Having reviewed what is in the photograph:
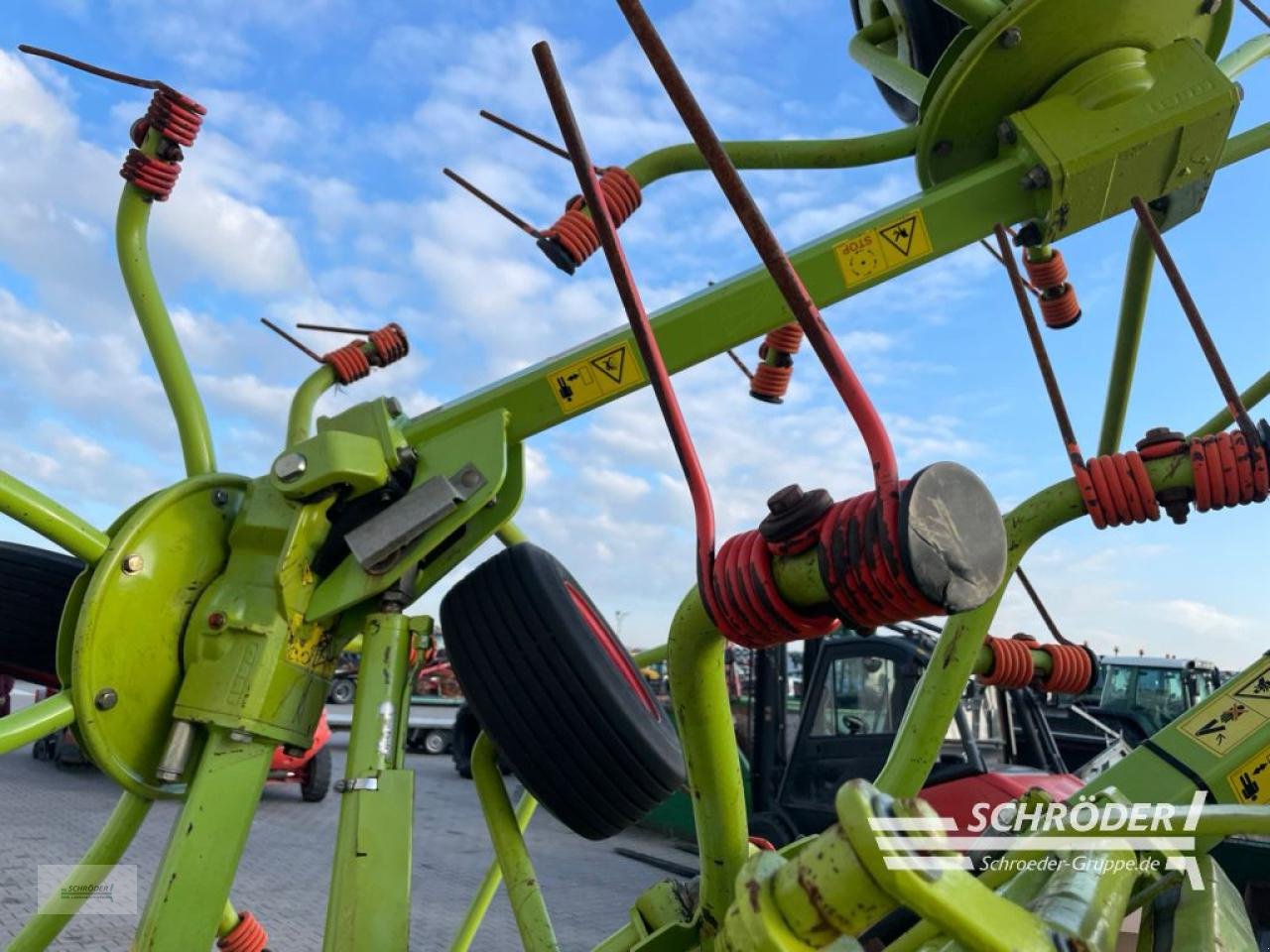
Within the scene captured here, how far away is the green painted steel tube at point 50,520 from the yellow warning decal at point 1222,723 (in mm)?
2242

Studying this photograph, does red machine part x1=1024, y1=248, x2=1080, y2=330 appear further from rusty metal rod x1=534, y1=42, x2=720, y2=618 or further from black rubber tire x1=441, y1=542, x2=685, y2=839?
rusty metal rod x1=534, y1=42, x2=720, y2=618

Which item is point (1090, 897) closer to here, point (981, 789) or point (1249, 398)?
point (1249, 398)

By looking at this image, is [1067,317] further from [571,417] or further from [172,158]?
[172,158]

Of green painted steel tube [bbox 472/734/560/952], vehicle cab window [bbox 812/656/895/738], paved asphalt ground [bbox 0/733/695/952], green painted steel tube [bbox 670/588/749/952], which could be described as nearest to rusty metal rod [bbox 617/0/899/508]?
green painted steel tube [bbox 670/588/749/952]

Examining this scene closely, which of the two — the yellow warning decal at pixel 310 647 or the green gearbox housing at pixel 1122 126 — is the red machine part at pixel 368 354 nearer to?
the yellow warning decal at pixel 310 647

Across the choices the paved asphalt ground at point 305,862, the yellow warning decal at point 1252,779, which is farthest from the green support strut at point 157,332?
the paved asphalt ground at point 305,862

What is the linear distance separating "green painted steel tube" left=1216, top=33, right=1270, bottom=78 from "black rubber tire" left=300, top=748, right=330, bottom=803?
10507 millimetres

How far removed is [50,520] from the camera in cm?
201

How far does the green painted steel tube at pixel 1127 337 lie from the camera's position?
261 centimetres

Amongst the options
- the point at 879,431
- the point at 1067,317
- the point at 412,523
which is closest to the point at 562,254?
the point at 412,523

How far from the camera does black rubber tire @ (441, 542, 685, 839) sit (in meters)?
1.95

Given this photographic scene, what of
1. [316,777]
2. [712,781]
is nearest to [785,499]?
[712,781]

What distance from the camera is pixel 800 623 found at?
1.34m

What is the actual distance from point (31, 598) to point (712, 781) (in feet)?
5.43
